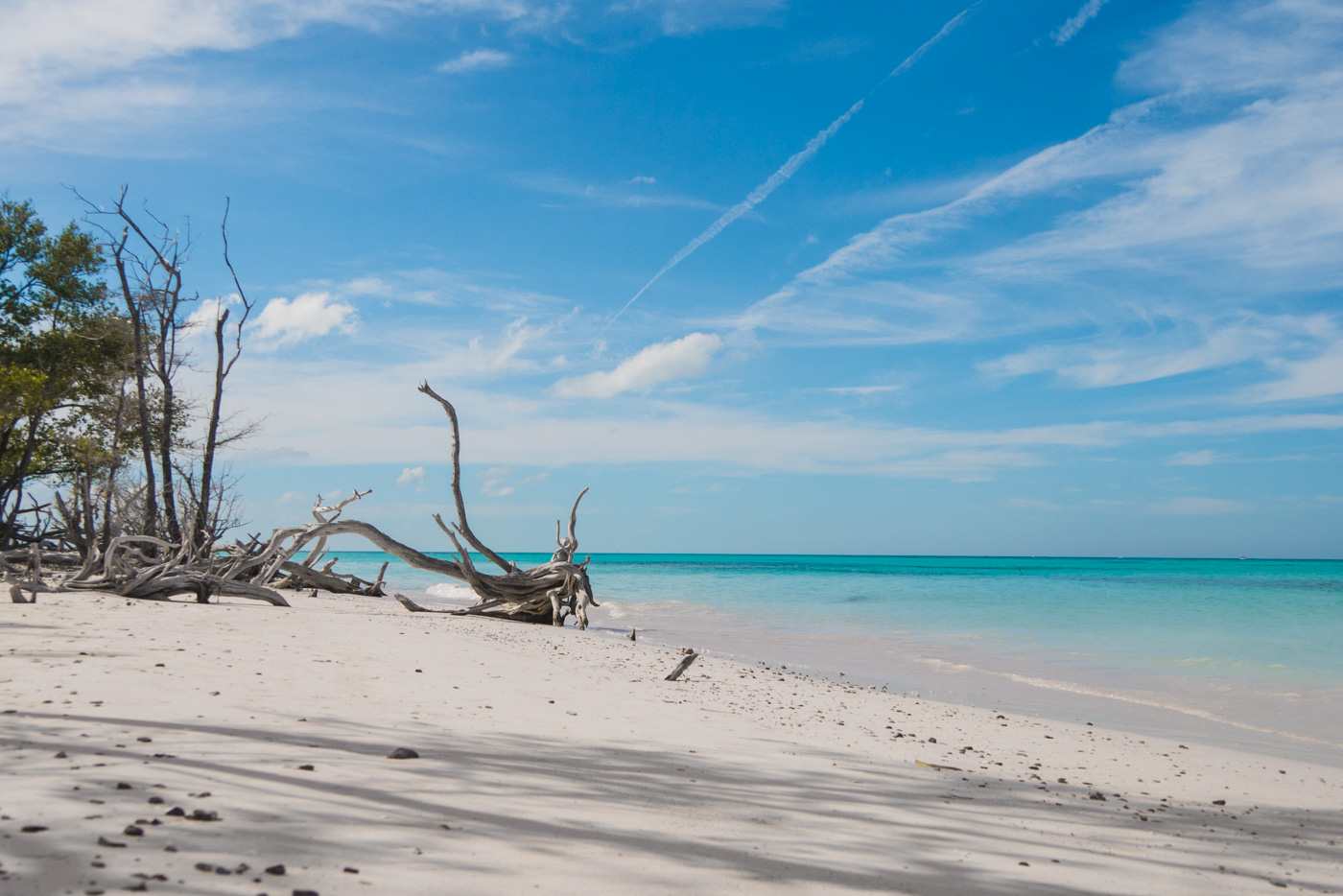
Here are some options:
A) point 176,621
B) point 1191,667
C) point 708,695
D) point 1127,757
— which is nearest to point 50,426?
point 176,621

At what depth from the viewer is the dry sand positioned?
2.32m

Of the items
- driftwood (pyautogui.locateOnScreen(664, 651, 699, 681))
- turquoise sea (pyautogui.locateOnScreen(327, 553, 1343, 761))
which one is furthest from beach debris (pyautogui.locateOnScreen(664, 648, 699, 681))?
turquoise sea (pyautogui.locateOnScreen(327, 553, 1343, 761))

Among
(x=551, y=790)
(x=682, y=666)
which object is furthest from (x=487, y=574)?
(x=551, y=790)

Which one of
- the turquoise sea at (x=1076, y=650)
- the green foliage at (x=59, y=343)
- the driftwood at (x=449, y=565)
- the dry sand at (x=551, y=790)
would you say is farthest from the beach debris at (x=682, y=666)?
the green foliage at (x=59, y=343)

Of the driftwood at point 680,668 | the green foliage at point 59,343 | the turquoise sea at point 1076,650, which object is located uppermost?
the green foliage at point 59,343

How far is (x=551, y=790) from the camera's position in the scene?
10.4ft

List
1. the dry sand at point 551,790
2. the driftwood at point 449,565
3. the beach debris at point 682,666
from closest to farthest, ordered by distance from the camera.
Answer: the dry sand at point 551,790 → the beach debris at point 682,666 → the driftwood at point 449,565

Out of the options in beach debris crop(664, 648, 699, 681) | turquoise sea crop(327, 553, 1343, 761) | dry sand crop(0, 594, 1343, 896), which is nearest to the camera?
dry sand crop(0, 594, 1343, 896)

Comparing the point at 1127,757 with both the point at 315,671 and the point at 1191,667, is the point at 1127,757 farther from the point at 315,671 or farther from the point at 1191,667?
the point at 1191,667

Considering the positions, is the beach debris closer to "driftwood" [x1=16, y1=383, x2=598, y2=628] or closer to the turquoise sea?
the turquoise sea

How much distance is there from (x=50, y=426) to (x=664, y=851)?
928 inches

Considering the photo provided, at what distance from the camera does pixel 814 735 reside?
16.8ft

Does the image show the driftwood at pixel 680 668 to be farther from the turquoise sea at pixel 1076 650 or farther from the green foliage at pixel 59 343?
the green foliage at pixel 59 343

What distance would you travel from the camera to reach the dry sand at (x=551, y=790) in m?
2.32
